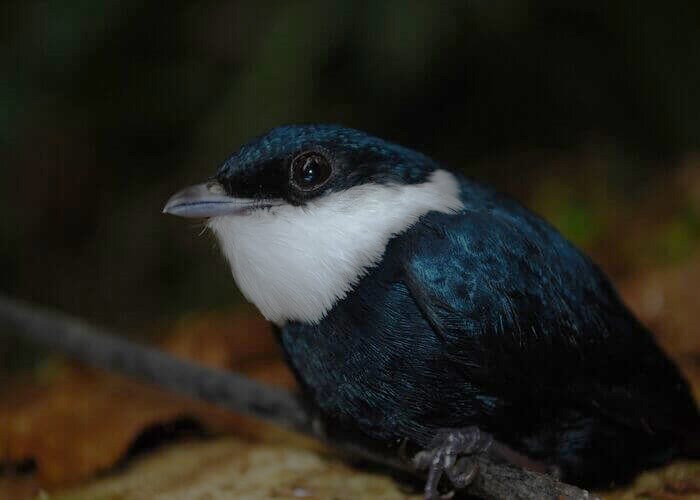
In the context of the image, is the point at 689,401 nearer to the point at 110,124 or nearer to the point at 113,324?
the point at 113,324

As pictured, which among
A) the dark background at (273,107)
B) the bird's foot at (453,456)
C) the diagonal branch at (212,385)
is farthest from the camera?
the dark background at (273,107)

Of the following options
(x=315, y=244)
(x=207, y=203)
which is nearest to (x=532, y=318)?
(x=315, y=244)

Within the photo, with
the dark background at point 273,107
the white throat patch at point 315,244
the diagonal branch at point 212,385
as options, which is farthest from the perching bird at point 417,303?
the dark background at point 273,107

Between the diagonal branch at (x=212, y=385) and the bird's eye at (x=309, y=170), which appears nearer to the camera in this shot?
the diagonal branch at (x=212, y=385)

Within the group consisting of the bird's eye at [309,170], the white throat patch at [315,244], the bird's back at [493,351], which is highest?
the bird's eye at [309,170]

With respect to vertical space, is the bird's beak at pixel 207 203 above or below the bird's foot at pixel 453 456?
above

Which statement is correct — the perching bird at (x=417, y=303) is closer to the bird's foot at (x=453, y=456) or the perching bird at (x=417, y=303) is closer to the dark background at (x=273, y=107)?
the bird's foot at (x=453, y=456)

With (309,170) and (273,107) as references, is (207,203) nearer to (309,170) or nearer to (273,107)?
(309,170)

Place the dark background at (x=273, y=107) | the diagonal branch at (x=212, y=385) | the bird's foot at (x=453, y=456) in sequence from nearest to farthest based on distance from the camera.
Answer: the diagonal branch at (x=212, y=385), the bird's foot at (x=453, y=456), the dark background at (x=273, y=107)
